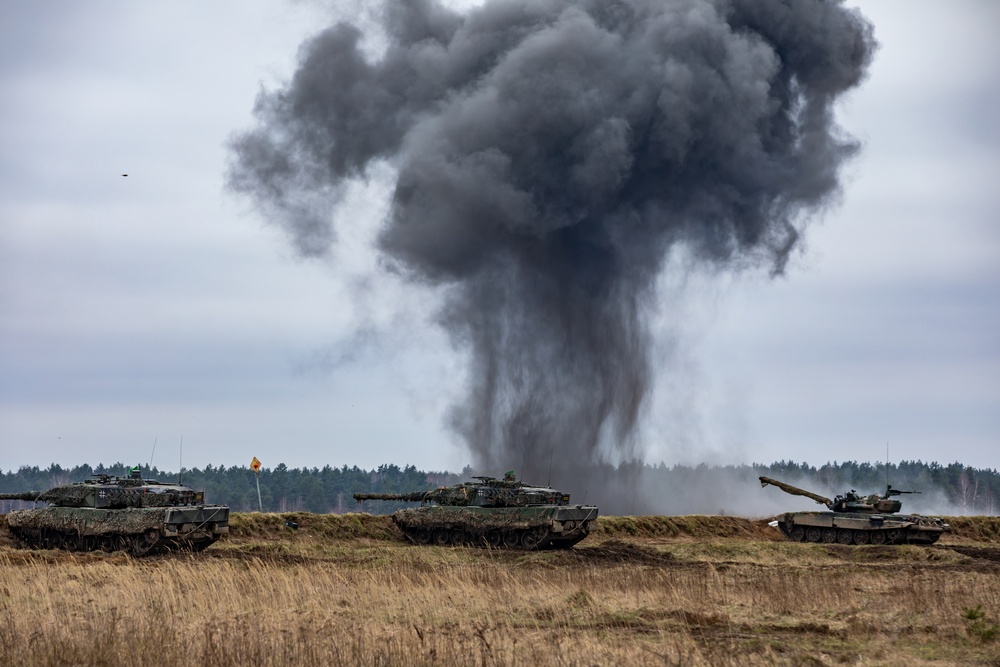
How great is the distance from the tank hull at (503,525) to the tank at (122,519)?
6.38m

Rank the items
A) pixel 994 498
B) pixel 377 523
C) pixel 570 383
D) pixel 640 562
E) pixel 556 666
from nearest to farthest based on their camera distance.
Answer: pixel 556 666 → pixel 640 562 → pixel 377 523 → pixel 570 383 → pixel 994 498

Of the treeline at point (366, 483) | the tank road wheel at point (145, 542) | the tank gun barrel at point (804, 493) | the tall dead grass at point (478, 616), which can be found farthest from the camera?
the treeline at point (366, 483)

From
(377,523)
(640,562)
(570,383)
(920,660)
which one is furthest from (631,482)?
(920,660)

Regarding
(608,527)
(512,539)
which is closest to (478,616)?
(512,539)

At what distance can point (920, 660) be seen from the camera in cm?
1182

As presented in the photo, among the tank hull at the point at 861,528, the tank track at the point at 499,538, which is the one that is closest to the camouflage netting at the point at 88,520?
the tank track at the point at 499,538

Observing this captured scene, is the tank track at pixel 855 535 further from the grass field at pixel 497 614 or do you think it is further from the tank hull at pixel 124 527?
the tank hull at pixel 124 527

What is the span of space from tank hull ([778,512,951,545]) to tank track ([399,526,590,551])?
36.8 feet

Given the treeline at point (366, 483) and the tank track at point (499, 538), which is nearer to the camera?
the tank track at point (499, 538)

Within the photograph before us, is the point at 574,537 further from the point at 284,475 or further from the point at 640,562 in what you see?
the point at 284,475

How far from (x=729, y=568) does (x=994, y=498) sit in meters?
120

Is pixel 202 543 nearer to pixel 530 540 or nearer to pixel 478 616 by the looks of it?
pixel 530 540

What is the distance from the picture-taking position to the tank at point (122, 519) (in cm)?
2695

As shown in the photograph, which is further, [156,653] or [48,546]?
[48,546]
